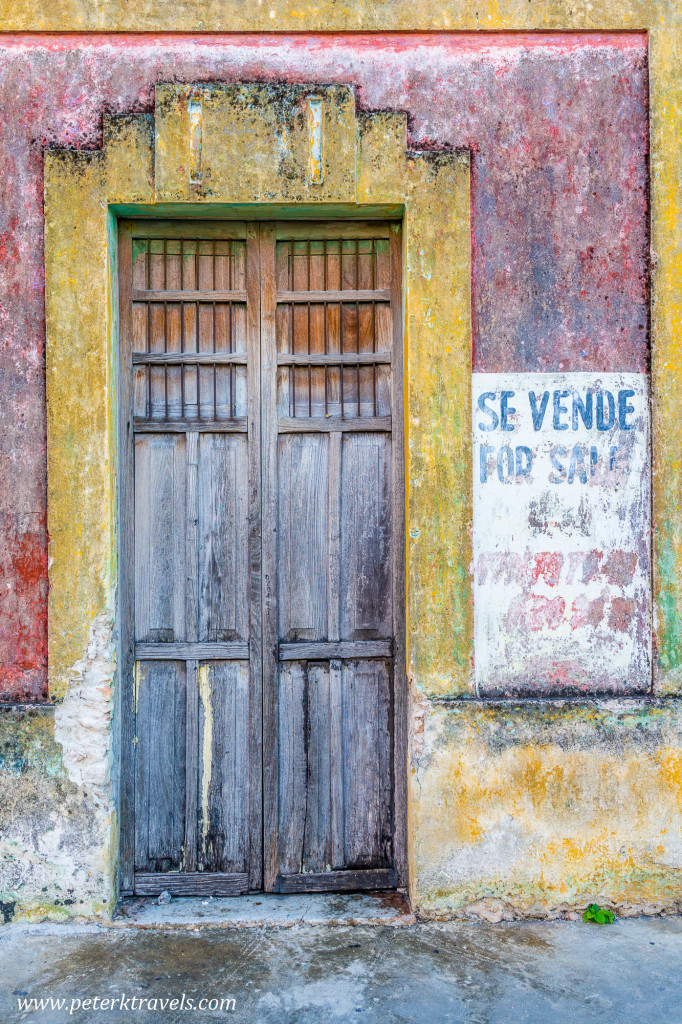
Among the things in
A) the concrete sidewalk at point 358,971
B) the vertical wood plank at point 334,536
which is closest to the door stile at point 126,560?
the concrete sidewalk at point 358,971

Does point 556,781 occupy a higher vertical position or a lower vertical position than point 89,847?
higher

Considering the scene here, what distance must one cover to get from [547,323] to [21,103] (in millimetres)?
2412

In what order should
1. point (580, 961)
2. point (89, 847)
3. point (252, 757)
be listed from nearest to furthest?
point (580, 961)
point (89, 847)
point (252, 757)

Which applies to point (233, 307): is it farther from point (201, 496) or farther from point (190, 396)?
point (201, 496)

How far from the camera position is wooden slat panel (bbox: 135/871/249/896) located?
3.39m

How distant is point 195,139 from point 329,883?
10.7 feet

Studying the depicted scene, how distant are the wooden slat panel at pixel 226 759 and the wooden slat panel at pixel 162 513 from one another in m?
0.28

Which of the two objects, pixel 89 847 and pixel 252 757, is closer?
pixel 89 847

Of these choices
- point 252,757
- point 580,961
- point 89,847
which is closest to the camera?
point 580,961

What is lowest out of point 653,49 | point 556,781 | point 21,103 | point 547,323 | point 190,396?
point 556,781

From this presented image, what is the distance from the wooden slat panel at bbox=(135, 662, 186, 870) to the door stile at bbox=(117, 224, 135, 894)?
38 millimetres

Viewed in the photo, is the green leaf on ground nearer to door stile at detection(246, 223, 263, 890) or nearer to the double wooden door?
the double wooden door

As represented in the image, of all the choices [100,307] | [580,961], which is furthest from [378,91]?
[580,961]

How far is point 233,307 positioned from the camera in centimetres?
347
